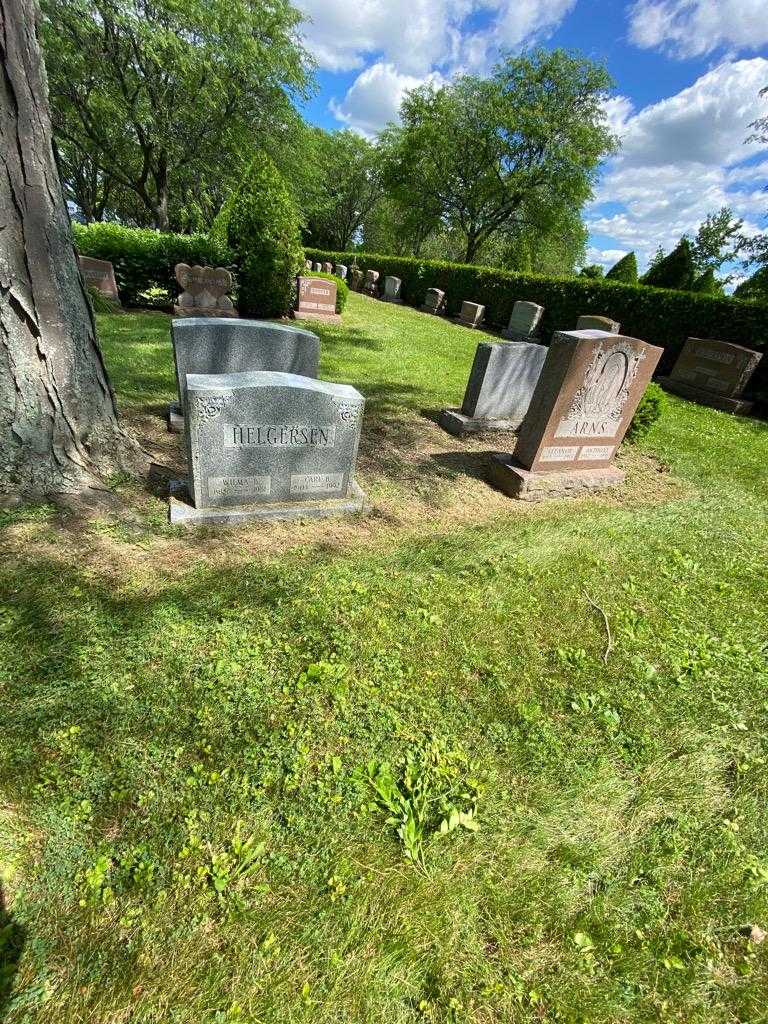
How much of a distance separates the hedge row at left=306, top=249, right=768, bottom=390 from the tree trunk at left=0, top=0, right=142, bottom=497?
43.4ft

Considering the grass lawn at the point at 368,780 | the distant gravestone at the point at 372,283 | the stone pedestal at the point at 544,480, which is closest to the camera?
the grass lawn at the point at 368,780

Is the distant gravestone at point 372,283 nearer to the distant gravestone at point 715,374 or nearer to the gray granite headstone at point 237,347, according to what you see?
the distant gravestone at point 715,374

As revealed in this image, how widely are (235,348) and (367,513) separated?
243cm

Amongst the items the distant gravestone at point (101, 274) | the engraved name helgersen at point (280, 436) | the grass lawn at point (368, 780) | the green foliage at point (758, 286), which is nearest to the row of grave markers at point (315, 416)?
the engraved name helgersen at point (280, 436)

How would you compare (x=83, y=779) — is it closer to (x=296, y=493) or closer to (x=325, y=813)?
(x=325, y=813)

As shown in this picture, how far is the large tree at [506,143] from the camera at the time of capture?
25734 mm

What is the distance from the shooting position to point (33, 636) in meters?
2.32

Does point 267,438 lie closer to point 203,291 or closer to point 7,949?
point 7,949

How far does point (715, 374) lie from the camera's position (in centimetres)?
1046

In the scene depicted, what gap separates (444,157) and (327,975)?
121 ft

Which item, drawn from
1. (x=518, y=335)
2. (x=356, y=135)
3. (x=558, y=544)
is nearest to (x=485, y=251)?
(x=356, y=135)

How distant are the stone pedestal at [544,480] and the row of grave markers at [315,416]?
1 cm

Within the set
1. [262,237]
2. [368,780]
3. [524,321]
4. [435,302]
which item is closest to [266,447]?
[368,780]

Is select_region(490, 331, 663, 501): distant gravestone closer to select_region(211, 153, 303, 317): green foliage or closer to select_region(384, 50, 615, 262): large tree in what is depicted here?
select_region(211, 153, 303, 317): green foliage
